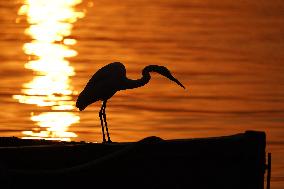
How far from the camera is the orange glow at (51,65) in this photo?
21219mm

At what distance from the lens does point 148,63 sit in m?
27.6

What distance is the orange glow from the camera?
69.6ft

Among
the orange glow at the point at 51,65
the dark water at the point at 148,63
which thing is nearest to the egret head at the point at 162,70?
the dark water at the point at 148,63

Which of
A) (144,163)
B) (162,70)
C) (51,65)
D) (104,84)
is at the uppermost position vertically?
(51,65)

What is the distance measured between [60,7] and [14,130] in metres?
21.0

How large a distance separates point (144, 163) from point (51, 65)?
17366 mm

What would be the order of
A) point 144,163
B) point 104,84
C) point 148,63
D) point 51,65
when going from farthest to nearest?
point 51,65, point 148,63, point 104,84, point 144,163

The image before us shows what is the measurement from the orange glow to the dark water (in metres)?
0.03

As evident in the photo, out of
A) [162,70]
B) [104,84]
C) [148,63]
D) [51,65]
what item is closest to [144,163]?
[104,84]

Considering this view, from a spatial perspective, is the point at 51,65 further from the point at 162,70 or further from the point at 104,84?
the point at 104,84

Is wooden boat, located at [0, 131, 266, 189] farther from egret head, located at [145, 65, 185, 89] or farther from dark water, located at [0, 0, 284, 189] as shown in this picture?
dark water, located at [0, 0, 284, 189]

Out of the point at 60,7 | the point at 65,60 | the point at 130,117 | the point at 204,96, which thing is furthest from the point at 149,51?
Result: the point at 60,7

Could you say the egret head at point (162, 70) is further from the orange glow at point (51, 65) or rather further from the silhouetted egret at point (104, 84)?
the orange glow at point (51, 65)

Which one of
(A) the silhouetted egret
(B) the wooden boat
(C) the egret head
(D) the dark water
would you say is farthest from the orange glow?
(B) the wooden boat
